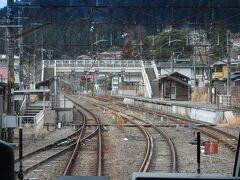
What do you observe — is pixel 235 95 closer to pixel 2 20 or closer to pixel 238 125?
pixel 238 125

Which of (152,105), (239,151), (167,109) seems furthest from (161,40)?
(239,151)

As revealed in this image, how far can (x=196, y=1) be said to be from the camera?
1152cm

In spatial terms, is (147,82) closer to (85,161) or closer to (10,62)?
(10,62)

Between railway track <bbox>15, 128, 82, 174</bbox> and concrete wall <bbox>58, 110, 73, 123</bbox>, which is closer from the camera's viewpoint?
railway track <bbox>15, 128, 82, 174</bbox>

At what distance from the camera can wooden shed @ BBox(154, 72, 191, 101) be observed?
4338 centimetres

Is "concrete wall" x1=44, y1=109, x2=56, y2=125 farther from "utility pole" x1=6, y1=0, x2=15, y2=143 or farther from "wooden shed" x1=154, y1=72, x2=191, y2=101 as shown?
"wooden shed" x1=154, y1=72, x2=191, y2=101

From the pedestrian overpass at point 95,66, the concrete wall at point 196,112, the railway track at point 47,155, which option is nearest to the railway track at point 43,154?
the railway track at point 47,155

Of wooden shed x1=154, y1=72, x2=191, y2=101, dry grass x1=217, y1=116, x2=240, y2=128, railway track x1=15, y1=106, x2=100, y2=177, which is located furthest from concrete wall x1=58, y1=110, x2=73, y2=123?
wooden shed x1=154, y1=72, x2=191, y2=101

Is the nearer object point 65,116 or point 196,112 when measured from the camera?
point 65,116

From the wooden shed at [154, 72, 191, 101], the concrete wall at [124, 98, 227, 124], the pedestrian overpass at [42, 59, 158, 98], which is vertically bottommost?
the concrete wall at [124, 98, 227, 124]

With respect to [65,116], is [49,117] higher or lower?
higher

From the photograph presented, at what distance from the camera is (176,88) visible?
147ft

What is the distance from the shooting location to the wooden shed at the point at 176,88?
4338cm

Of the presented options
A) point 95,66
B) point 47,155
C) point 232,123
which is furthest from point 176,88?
point 47,155
